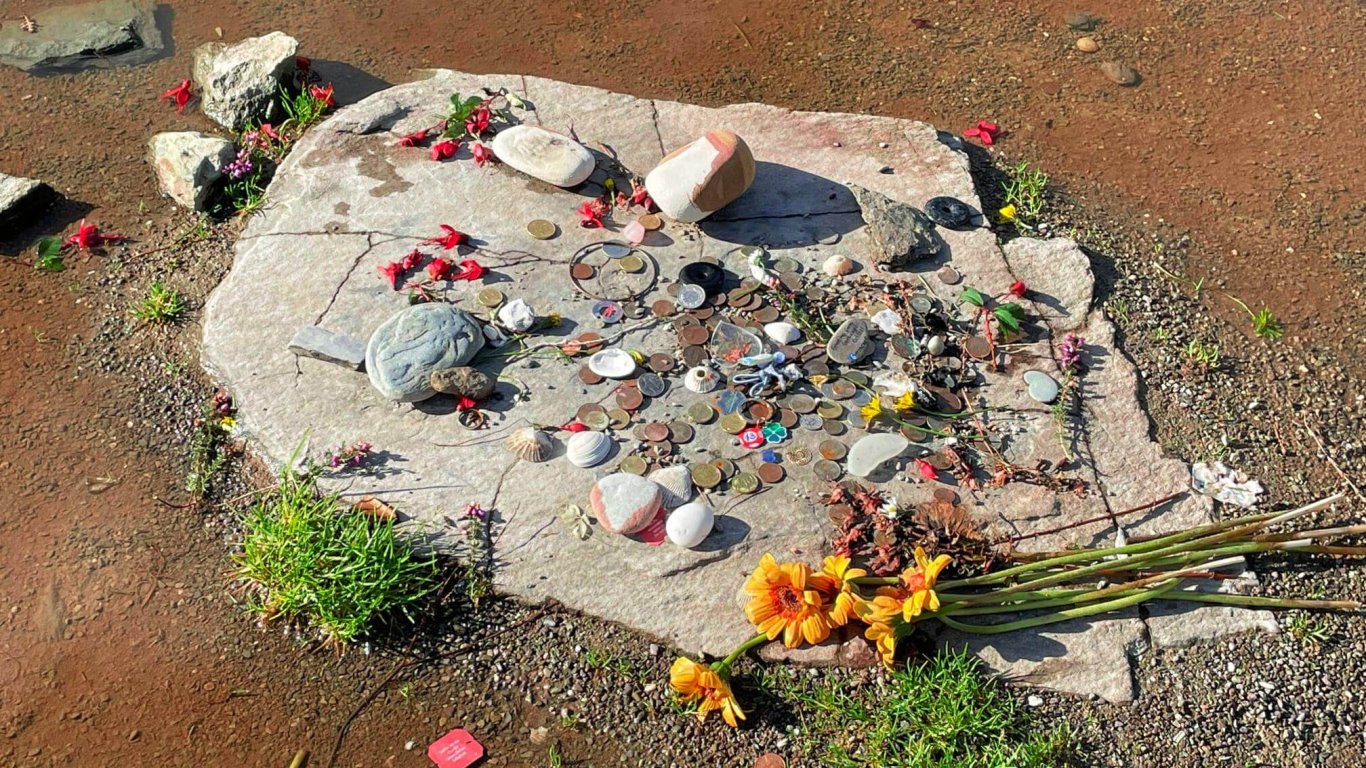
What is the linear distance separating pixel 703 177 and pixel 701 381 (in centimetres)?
97

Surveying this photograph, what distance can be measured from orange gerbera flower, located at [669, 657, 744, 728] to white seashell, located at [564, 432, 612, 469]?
885 millimetres

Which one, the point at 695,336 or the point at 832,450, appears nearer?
the point at 832,450

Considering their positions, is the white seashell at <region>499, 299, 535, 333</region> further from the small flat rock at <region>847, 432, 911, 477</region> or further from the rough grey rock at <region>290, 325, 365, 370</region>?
A: the small flat rock at <region>847, 432, 911, 477</region>

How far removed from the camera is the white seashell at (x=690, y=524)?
3.90 m

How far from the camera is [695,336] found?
4574 millimetres

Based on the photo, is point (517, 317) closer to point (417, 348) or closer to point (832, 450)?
point (417, 348)

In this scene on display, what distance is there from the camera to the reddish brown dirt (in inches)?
148

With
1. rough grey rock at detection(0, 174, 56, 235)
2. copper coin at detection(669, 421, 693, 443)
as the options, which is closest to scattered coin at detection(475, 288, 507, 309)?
copper coin at detection(669, 421, 693, 443)

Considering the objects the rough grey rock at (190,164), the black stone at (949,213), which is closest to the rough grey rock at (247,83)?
the rough grey rock at (190,164)

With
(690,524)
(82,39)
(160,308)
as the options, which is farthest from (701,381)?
(82,39)

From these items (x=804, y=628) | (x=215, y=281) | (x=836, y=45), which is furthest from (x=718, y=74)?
(x=804, y=628)

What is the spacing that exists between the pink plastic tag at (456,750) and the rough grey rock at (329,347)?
1.55 metres

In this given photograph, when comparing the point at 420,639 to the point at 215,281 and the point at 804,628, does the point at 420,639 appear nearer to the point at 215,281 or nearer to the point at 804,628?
the point at 804,628

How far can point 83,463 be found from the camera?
4344 mm
